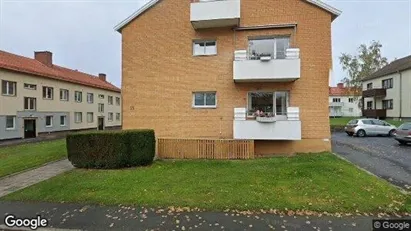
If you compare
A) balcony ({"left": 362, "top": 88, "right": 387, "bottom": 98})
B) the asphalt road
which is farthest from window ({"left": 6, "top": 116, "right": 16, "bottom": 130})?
balcony ({"left": 362, "top": 88, "right": 387, "bottom": 98})

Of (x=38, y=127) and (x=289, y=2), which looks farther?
(x=38, y=127)

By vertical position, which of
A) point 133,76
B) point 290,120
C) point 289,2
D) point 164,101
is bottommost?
point 290,120

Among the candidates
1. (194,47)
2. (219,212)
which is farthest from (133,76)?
(219,212)

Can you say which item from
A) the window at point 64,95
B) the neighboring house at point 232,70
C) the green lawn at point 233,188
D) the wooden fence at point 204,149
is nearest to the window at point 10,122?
the window at point 64,95

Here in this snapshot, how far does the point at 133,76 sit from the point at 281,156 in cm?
872

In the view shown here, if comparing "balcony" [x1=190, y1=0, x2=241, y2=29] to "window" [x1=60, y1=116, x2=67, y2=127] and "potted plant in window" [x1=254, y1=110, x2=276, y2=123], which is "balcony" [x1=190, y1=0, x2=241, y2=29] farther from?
"window" [x1=60, y1=116, x2=67, y2=127]

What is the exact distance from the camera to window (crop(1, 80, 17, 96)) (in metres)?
23.0

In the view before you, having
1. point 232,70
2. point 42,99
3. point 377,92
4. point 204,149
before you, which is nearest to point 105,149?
point 204,149

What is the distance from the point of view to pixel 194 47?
14.0 metres

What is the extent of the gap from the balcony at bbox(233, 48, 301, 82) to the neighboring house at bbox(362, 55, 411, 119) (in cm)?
2800

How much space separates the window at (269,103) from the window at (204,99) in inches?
72.6

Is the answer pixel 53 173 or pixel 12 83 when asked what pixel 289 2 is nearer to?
pixel 53 173

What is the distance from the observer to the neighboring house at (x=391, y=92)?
1284 inches

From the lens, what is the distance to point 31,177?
9.38 metres
